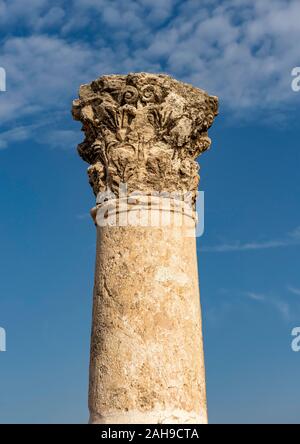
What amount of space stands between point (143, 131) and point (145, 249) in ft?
7.33

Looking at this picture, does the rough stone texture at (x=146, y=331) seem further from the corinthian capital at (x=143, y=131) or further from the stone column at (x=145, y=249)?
the corinthian capital at (x=143, y=131)

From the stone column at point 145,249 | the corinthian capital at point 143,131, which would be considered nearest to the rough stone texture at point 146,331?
the stone column at point 145,249

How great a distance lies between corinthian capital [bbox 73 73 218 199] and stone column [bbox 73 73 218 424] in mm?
19

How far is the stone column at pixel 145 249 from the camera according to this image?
446 inches

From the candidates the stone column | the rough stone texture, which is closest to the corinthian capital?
the stone column

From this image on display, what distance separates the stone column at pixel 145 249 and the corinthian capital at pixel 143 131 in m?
0.02

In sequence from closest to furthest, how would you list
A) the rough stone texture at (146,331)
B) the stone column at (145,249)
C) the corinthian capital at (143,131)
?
the rough stone texture at (146,331)
the stone column at (145,249)
the corinthian capital at (143,131)

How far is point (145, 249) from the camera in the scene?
12062 mm

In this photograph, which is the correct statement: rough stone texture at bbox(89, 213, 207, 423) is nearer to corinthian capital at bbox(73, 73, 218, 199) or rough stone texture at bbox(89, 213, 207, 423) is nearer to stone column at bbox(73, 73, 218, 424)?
stone column at bbox(73, 73, 218, 424)

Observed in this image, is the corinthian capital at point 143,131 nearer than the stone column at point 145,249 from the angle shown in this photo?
No

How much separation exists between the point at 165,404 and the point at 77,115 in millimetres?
5757

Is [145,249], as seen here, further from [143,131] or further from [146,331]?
[143,131]

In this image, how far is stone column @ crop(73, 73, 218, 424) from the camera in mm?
11320

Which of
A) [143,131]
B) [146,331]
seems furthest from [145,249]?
[143,131]
